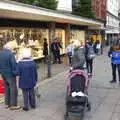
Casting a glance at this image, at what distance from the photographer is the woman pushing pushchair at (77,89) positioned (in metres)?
9.02

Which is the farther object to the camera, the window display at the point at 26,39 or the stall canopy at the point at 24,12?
the window display at the point at 26,39

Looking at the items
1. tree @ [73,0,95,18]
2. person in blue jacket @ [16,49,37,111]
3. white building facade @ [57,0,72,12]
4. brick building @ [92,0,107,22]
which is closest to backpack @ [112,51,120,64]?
person in blue jacket @ [16,49,37,111]

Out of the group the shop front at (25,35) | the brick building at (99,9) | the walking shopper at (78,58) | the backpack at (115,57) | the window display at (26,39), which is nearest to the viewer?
the walking shopper at (78,58)

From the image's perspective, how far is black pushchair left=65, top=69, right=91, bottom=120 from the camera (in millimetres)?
8992

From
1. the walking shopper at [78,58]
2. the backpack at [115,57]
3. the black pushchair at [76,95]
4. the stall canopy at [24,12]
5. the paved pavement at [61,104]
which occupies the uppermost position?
the stall canopy at [24,12]

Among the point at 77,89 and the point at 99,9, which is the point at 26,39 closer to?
the point at 77,89

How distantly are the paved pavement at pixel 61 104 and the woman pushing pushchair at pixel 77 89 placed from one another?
54 cm

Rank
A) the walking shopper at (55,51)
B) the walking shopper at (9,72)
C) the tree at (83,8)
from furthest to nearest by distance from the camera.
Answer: the tree at (83,8) < the walking shopper at (55,51) < the walking shopper at (9,72)

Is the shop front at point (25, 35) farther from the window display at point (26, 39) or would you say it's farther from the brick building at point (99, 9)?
the brick building at point (99, 9)

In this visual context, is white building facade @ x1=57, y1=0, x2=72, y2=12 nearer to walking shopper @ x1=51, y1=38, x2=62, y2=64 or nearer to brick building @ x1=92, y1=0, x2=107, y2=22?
brick building @ x1=92, y1=0, x2=107, y2=22

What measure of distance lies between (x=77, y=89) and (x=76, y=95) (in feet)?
0.71

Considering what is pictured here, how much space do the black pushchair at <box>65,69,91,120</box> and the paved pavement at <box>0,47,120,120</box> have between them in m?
0.59

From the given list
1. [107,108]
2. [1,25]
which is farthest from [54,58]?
[107,108]

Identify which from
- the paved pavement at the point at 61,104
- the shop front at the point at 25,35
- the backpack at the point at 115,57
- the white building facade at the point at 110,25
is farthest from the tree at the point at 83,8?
the backpack at the point at 115,57
